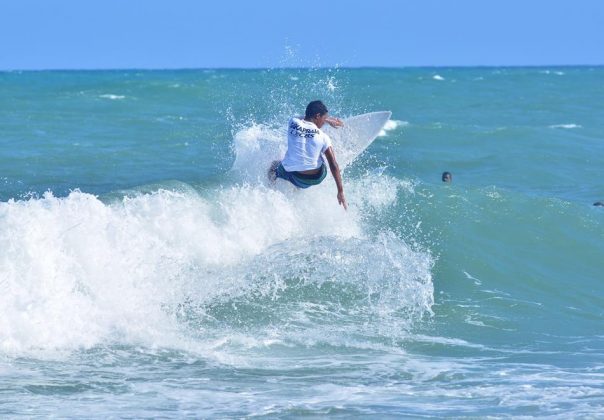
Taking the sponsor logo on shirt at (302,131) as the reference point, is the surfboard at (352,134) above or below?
above

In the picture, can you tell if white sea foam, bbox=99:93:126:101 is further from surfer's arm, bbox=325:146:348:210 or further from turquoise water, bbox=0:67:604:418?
surfer's arm, bbox=325:146:348:210

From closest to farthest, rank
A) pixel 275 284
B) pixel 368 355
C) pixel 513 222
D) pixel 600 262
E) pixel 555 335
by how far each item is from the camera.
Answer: pixel 368 355 < pixel 555 335 < pixel 275 284 < pixel 600 262 < pixel 513 222

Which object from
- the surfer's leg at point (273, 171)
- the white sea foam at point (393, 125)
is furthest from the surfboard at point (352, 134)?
the white sea foam at point (393, 125)

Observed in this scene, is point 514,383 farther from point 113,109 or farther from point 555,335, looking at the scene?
point 113,109

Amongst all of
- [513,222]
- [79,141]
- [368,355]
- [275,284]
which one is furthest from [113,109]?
[368,355]

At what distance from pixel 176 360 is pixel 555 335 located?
A: 3.78 meters

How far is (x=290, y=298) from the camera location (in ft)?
33.2

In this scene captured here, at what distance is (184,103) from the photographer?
39.8 m

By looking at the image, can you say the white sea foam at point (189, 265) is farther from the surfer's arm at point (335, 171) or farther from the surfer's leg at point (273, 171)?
the surfer's arm at point (335, 171)

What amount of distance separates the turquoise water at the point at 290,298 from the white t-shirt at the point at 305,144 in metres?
0.86

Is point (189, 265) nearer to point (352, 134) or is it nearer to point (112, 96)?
point (352, 134)

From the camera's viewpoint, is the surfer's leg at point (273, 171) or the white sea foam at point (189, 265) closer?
the white sea foam at point (189, 265)

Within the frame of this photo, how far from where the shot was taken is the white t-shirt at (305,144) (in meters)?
10.5

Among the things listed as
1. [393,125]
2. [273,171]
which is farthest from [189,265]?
[393,125]
